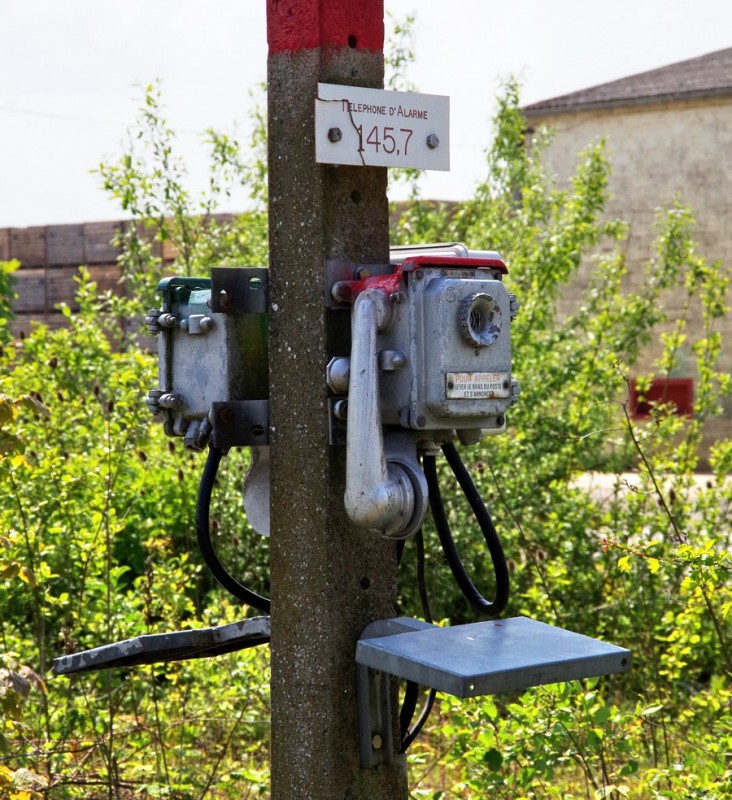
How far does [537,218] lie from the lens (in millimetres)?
7453

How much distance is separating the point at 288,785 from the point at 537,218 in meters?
5.14

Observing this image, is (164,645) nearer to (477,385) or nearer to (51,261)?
(477,385)

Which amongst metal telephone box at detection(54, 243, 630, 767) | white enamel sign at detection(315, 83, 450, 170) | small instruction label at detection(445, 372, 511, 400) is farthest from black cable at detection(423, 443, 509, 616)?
white enamel sign at detection(315, 83, 450, 170)

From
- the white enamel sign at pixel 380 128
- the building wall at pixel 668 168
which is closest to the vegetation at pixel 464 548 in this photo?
the white enamel sign at pixel 380 128

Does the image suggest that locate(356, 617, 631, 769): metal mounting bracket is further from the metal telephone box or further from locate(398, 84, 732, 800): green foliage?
locate(398, 84, 732, 800): green foliage

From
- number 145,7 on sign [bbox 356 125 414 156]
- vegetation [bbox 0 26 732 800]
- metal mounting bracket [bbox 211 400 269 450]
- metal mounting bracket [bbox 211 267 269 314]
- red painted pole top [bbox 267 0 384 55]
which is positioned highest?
red painted pole top [bbox 267 0 384 55]

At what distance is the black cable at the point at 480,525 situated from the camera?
2852 millimetres

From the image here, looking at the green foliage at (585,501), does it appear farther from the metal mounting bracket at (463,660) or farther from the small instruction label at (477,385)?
the small instruction label at (477,385)

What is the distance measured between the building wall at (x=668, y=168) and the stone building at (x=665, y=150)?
0.05ft

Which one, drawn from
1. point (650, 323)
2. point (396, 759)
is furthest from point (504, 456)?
point (396, 759)

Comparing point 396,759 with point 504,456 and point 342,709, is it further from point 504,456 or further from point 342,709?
point 504,456

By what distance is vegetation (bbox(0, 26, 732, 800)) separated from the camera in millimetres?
3941

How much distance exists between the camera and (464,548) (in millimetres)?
6406

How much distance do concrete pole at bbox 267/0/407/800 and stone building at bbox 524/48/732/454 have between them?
16295 millimetres
